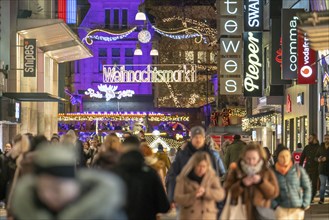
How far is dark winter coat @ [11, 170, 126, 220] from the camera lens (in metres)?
5.13

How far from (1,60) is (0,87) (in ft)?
3.62

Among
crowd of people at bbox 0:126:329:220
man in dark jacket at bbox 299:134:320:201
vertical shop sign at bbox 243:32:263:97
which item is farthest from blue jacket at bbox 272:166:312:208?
vertical shop sign at bbox 243:32:263:97

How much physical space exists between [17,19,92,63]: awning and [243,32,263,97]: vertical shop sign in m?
7.19

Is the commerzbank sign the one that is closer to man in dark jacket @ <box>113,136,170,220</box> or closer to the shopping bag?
the shopping bag

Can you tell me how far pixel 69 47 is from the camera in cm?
4822

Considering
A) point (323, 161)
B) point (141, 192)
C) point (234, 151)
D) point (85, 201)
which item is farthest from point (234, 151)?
point (85, 201)

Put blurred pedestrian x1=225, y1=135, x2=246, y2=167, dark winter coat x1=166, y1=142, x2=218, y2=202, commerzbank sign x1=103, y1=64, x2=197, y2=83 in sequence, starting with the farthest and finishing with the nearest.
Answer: commerzbank sign x1=103, y1=64, x2=197, y2=83
blurred pedestrian x1=225, y1=135, x2=246, y2=167
dark winter coat x1=166, y1=142, x2=218, y2=202

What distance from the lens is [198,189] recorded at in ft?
39.9

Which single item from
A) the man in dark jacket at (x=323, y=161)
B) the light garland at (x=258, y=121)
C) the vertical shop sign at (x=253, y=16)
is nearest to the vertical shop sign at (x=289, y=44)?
the vertical shop sign at (x=253, y=16)

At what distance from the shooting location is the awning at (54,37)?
39.7 meters

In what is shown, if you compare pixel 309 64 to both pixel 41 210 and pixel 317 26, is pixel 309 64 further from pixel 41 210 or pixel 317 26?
pixel 41 210

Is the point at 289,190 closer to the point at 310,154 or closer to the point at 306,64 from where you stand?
the point at 310,154

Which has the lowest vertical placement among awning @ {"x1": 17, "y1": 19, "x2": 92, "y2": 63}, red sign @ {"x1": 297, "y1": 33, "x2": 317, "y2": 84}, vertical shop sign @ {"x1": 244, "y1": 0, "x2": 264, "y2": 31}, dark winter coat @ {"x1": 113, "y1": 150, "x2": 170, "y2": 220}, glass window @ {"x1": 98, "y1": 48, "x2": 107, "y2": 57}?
dark winter coat @ {"x1": 113, "y1": 150, "x2": 170, "y2": 220}

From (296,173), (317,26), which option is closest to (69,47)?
(317,26)
